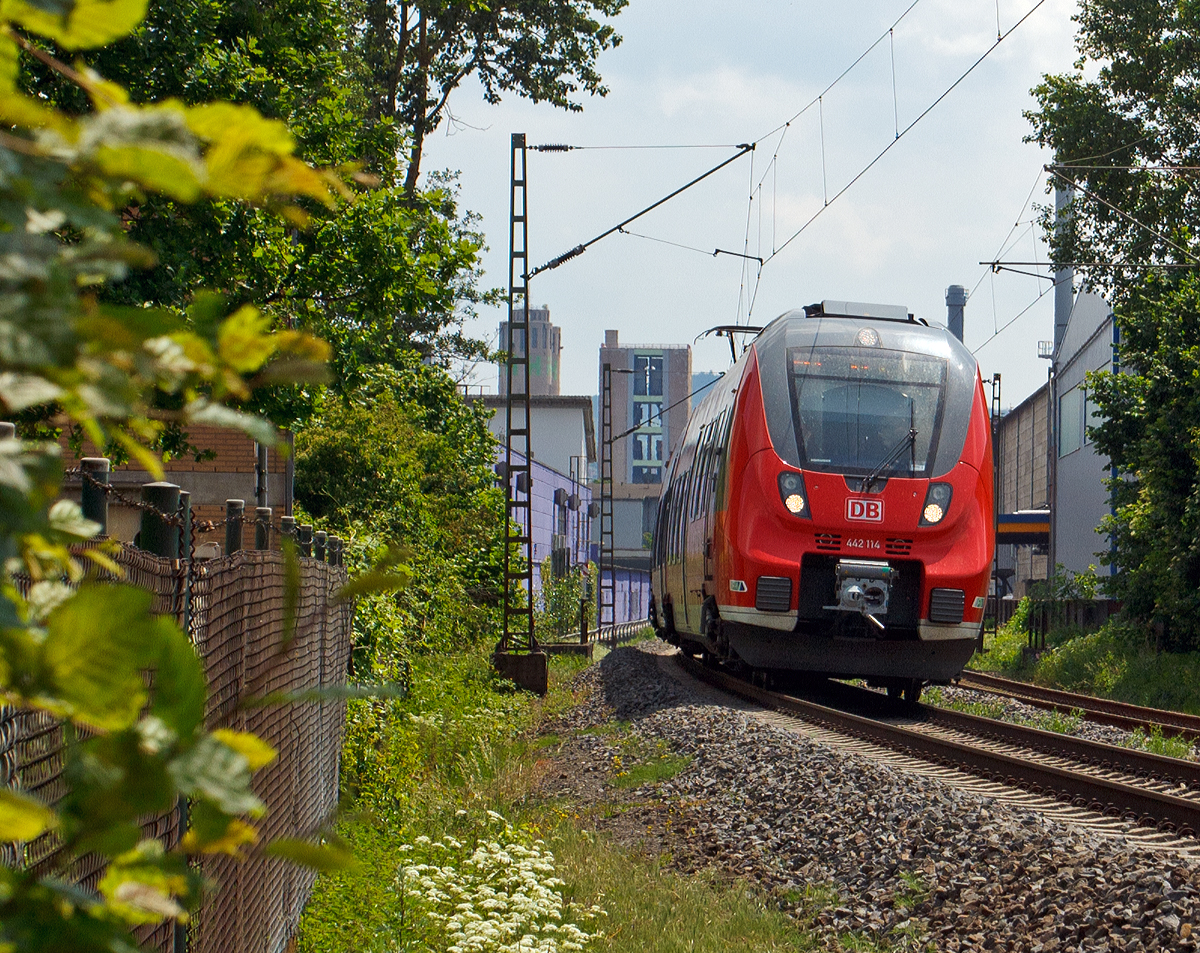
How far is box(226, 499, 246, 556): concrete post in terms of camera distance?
428 centimetres

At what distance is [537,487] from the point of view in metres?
44.0

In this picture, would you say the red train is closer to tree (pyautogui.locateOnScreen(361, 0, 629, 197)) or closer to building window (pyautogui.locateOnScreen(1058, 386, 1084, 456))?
tree (pyautogui.locateOnScreen(361, 0, 629, 197))

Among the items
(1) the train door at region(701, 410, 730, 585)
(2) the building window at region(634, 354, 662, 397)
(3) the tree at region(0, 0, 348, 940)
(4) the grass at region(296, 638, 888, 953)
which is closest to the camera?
(3) the tree at region(0, 0, 348, 940)

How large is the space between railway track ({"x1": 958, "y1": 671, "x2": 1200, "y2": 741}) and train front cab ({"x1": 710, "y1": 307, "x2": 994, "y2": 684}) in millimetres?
1810

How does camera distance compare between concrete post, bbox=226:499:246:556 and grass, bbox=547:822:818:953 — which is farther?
grass, bbox=547:822:818:953

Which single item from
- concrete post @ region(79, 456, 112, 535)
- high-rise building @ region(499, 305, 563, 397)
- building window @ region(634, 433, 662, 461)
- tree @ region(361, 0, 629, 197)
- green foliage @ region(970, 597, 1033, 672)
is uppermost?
high-rise building @ region(499, 305, 563, 397)

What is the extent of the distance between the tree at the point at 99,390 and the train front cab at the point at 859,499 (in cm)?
1284

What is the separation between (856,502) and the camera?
13.4m

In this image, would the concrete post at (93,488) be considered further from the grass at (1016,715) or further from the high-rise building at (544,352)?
the high-rise building at (544,352)

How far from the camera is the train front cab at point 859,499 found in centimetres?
1337

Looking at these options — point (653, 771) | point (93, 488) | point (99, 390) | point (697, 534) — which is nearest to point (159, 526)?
point (93, 488)

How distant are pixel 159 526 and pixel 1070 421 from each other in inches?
1804

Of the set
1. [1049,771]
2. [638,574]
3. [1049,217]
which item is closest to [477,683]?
[1049,771]

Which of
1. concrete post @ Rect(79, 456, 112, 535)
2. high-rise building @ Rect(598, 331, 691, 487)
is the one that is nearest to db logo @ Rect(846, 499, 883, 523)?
concrete post @ Rect(79, 456, 112, 535)
